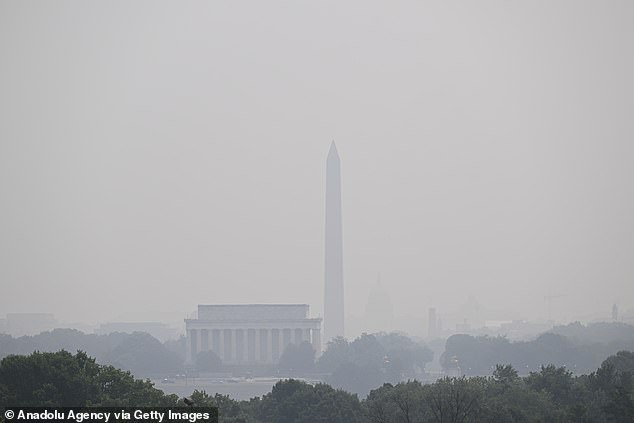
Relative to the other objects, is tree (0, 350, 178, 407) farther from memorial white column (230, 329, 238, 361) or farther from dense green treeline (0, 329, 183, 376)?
memorial white column (230, 329, 238, 361)

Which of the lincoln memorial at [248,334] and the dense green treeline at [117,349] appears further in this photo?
the lincoln memorial at [248,334]

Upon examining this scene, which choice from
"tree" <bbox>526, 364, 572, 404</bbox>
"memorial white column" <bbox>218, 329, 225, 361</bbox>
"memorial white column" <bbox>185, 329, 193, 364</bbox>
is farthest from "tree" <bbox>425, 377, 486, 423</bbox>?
"memorial white column" <bbox>218, 329, 225, 361</bbox>

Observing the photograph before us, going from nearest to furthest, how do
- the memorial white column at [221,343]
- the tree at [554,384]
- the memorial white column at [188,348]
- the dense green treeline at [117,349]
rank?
1. the tree at [554,384]
2. the dense green treeline at [117,349]
3. the memorial white column at [188,348]
4. the memorial white column at [221,343]

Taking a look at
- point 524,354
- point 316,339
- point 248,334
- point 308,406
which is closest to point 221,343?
point 248,334

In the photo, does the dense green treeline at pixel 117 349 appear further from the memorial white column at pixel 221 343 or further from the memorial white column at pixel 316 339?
the memorial white column at pixel 316 339

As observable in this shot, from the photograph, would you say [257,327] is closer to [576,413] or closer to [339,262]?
[339,262]

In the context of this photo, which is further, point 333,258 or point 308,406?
point 333,258

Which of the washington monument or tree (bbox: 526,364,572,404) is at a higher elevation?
the washington monument

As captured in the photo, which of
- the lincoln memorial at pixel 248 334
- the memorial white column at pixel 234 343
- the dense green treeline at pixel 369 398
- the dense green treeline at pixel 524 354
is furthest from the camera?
the memorial white column at pixel 234 343

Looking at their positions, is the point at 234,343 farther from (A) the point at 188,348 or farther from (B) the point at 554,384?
(B) the point at 554,384

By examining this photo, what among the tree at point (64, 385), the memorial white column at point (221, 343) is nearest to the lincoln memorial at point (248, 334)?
the memorial white column at point (221, 343)
